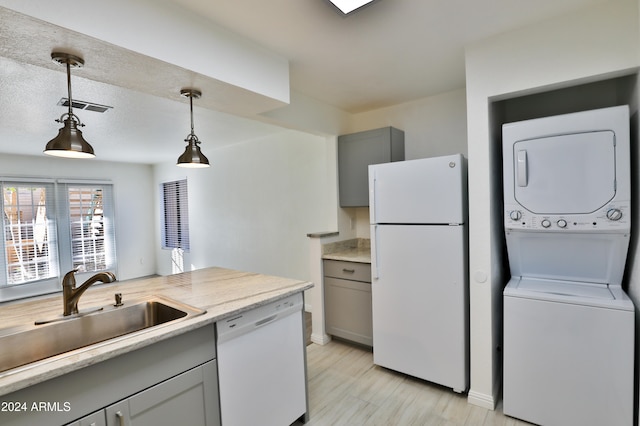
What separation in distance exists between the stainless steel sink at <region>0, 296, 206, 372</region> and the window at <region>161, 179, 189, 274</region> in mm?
4875

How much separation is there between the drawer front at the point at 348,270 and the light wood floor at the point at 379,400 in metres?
0.73

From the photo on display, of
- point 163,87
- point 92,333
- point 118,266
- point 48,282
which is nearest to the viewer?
point 92,333

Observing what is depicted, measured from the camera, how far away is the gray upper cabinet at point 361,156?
3.02 m

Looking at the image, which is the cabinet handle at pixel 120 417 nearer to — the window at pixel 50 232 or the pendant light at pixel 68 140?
the pendant light at pixel 68 140

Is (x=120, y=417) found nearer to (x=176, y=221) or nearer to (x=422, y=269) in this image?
(x=422, y=269)

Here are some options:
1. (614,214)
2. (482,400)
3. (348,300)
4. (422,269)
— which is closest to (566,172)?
(614,214)

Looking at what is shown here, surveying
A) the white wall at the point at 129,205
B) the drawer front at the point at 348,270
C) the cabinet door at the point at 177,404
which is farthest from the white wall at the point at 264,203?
the cabinet door at the point at 177,404

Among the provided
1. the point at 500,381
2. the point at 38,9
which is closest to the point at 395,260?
the point at 500,381

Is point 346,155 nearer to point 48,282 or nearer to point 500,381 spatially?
point 500,381

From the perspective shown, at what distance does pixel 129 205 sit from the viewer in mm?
6676

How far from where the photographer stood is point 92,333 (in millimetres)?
1512

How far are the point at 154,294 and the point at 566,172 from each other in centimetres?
252

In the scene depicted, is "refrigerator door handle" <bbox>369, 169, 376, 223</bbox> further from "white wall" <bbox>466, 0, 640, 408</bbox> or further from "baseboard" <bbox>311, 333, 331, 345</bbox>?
"baseboard" <bbox>311, 333, 331, 345</bbox>

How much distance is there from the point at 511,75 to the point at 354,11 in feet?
3.55
